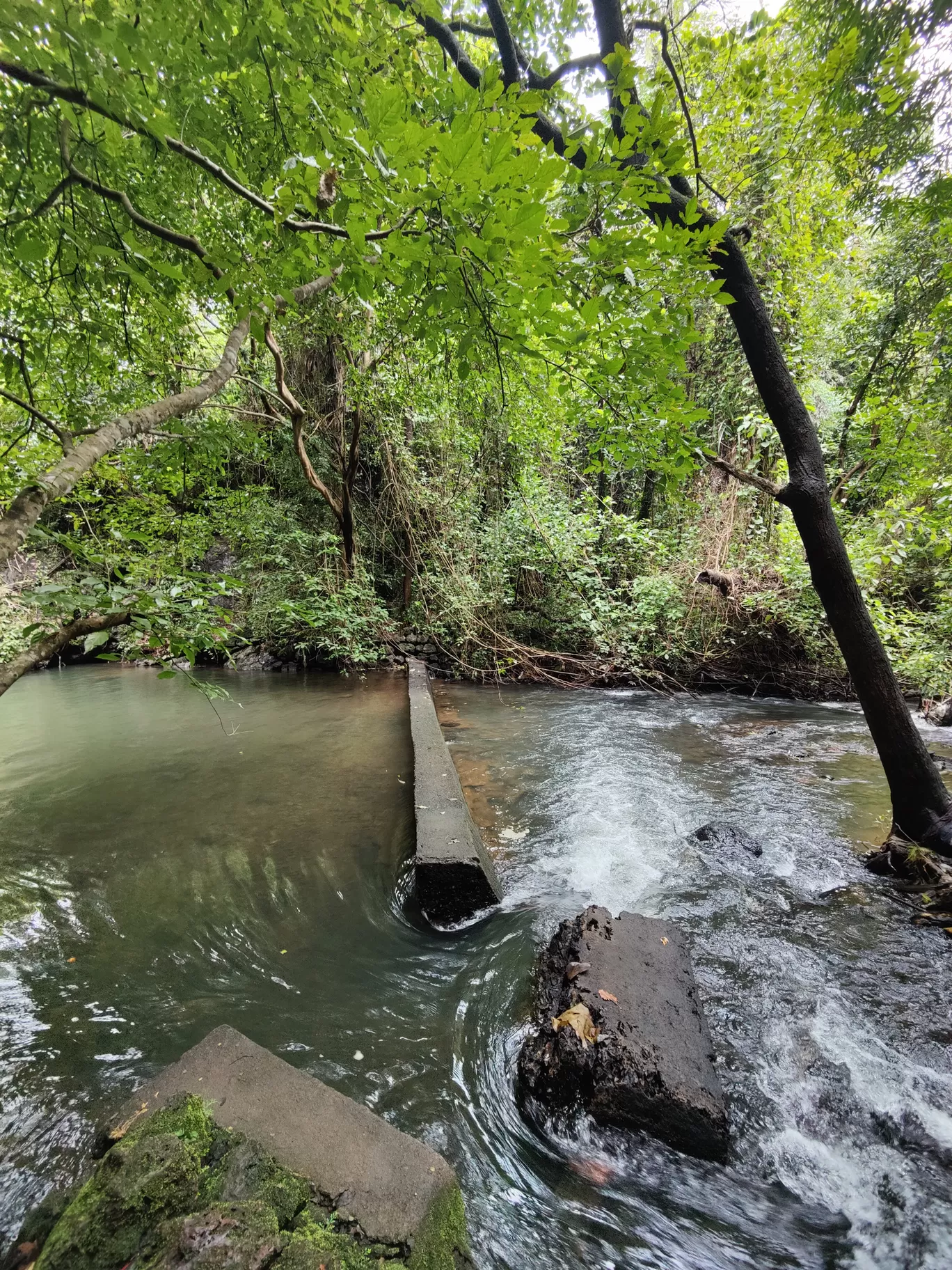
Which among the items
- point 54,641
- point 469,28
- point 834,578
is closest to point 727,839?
point 834,578

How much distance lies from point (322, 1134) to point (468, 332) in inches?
92.1

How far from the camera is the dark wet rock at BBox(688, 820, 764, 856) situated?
3.60 meters

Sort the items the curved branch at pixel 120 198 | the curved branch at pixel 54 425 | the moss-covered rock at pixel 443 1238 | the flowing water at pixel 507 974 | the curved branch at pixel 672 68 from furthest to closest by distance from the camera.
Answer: the curved branch at pixel 672 68 → the curved branch at pixel 54 425 → the curved branch at pixel 120 198 → the flowing water at pixel 507 974 → the moss-covered rock at pixel 443 1238

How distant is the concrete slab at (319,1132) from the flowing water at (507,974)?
42 cm

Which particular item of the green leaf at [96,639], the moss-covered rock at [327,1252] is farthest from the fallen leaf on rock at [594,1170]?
the green leaf at [96,639]

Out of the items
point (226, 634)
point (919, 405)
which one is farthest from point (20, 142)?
point (919, 405)

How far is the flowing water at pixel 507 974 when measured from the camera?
1.50 m

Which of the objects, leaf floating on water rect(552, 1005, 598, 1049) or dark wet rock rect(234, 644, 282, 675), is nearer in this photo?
leaf floating on water rect(552, 1005, 598, 1049)

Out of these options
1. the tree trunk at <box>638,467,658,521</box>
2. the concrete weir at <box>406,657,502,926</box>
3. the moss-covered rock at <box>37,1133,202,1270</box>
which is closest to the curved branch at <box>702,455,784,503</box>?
the concrete weir at <box>406,657,502,926</box>

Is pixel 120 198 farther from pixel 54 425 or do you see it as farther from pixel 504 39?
pixel 504 39

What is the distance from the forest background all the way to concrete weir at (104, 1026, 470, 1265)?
1.44 m

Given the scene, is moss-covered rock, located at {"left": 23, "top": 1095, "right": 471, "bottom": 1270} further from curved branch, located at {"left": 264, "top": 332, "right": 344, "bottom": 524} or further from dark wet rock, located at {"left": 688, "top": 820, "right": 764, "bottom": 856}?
curved branch, located at {"left": 264, "top": 332, "right": 344, "bottom": 524}

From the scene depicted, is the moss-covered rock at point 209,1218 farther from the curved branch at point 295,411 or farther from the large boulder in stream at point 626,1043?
the curved branch at point 295,411

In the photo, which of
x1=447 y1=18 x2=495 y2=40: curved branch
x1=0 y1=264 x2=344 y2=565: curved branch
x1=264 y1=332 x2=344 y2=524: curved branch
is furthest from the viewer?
x1=264 y1=332 x2=344 y2=524: curved branch
